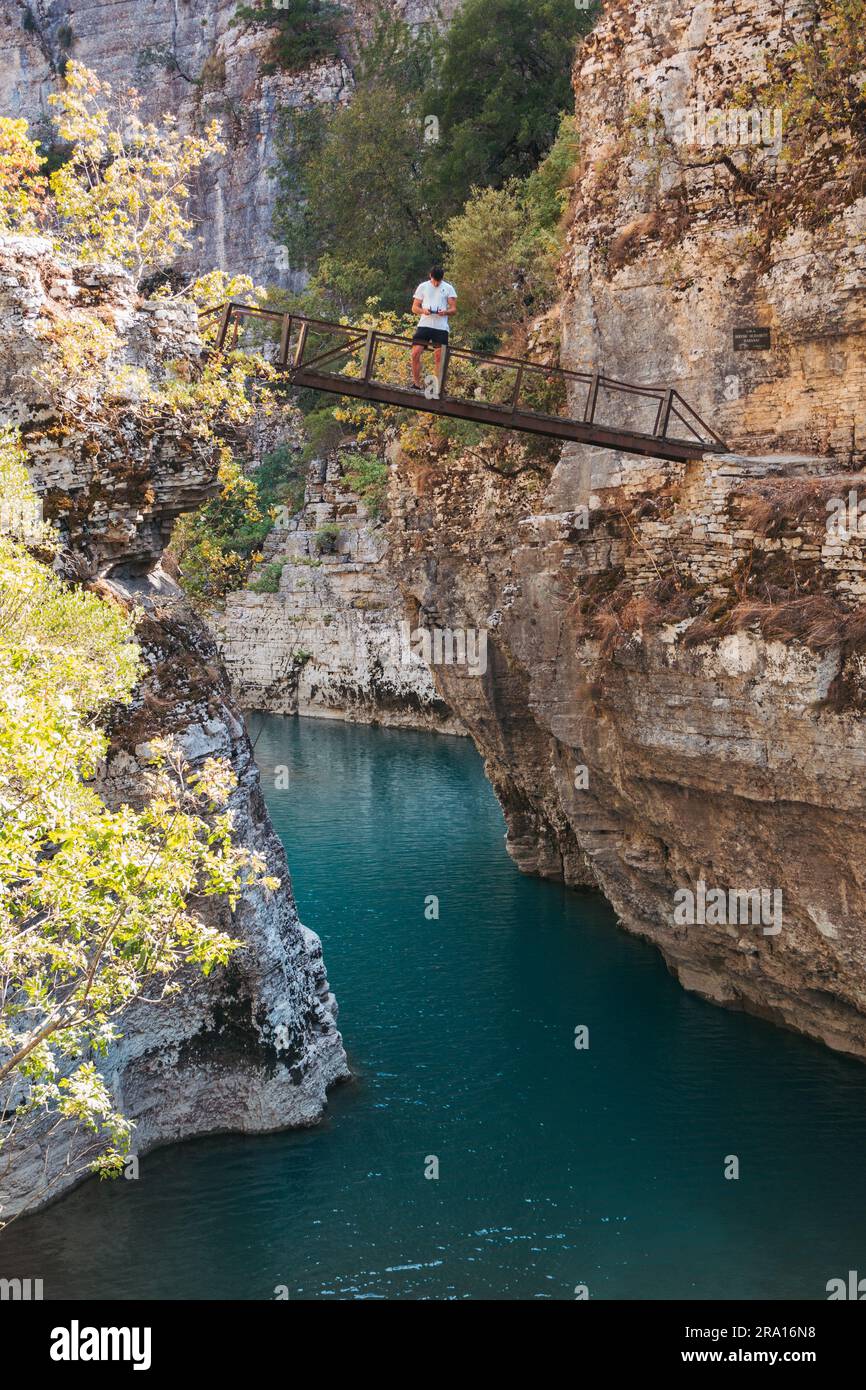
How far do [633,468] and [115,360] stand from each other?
7644 mm

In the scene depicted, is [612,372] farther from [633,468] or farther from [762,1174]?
[762,1174]

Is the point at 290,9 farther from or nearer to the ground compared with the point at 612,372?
farther from the ground

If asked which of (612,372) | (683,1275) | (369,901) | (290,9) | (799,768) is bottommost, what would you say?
(683,1275)

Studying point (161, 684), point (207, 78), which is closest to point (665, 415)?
point (161, 684)

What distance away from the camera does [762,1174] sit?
1480 centimetres

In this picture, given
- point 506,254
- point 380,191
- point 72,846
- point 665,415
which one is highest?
point 380,191

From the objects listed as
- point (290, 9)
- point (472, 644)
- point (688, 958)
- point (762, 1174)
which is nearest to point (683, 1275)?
point (762, 1174)

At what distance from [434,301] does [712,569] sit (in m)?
5.26

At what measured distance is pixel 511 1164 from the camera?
15172 mm

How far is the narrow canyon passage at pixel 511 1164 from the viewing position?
42.9ft

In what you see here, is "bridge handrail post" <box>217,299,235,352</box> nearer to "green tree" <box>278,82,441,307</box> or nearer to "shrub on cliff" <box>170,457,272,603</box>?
"green tree" <box>278,82,441,307</box>

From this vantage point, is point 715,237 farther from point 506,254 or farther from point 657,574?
point 506,254

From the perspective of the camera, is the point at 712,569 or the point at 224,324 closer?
the point at 224,324

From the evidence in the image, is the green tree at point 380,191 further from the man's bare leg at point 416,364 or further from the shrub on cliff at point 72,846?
the shrub on cliff at point 72,846
